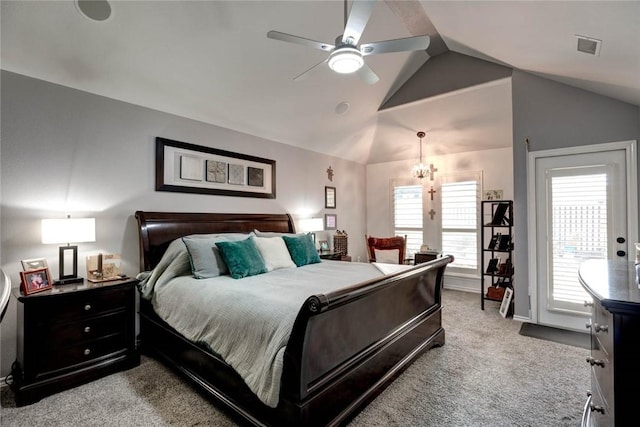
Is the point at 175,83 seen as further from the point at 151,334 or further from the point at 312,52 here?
the point at 151,334

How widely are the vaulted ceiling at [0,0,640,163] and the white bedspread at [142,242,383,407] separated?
6.20 ft

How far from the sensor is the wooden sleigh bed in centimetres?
168

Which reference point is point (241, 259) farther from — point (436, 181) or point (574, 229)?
point (436, 181)

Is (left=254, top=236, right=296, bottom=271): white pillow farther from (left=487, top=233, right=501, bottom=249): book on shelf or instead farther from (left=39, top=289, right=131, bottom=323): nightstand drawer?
(left=487, top=233, right=501, bottom=249): book on shelf

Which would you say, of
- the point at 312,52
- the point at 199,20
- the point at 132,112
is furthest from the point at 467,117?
the point at 132,112

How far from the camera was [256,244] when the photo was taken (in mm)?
3391

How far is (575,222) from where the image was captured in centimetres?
353

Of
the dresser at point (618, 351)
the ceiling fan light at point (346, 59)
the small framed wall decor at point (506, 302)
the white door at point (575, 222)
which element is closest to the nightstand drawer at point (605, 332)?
the dresser at point (618, 351)

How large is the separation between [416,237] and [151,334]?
487 centimetres

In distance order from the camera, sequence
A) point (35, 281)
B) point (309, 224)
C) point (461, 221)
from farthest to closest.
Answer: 1. point (461, 221)
2. point (309, 224)
3. point (35, 281)

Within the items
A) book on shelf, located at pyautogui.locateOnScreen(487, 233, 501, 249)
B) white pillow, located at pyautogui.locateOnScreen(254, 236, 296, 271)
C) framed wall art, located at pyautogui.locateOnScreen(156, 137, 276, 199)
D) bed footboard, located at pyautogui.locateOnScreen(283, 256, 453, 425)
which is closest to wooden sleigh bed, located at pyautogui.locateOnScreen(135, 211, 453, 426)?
bed footboard, located at pyautogui.locateOnScreen(283, 256, 453, 425)

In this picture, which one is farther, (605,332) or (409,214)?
(409,214)

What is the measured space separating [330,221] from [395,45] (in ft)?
12.4

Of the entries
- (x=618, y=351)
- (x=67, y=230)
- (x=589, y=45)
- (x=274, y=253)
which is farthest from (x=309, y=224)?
(x=618, y=351)
